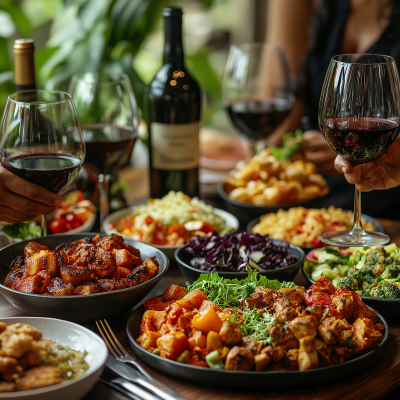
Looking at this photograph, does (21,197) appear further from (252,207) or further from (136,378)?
(252,207)

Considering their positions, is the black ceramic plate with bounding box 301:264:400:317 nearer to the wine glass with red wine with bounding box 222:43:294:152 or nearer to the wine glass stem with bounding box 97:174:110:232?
the wine glass stem with bounding box 97:174:110:232

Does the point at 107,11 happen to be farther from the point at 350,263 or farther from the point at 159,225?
the point at 350,263

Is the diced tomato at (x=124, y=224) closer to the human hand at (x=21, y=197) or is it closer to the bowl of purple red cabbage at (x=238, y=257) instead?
the bowl of purple red cabbage at (x=238, y=257)

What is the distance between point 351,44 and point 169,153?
1.57 m

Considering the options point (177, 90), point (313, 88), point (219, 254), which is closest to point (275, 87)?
point (177, 90)

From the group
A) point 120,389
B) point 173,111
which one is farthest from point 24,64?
point 120,389

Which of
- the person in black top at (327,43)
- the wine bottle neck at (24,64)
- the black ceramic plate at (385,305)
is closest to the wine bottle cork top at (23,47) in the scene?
the wine bottle neck at (24,64)

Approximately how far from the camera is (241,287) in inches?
49.0

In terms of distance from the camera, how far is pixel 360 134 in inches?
48.0

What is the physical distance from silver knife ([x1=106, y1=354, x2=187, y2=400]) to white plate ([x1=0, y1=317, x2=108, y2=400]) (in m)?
0.07

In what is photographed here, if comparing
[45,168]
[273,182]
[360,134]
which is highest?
[360,134]

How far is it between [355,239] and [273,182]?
0.82 meters

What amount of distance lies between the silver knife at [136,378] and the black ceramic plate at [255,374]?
4 centimetres

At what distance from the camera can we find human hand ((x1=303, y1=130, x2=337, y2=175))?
235cm
